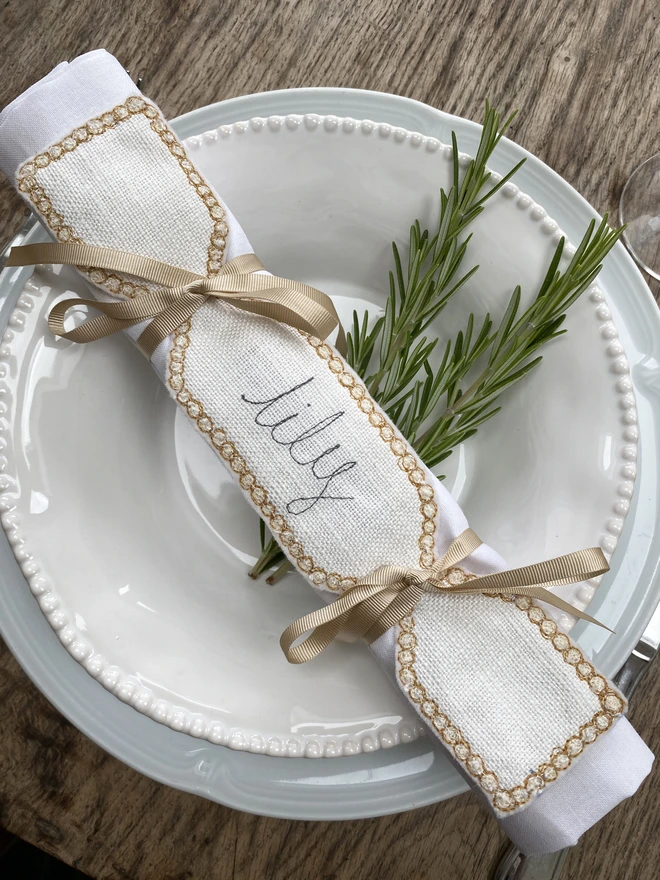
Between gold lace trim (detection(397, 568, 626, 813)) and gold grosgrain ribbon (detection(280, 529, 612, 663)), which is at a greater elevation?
gold grosgrain ribbon (detection(280, 529, 612, 663))

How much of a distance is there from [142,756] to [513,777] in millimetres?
298

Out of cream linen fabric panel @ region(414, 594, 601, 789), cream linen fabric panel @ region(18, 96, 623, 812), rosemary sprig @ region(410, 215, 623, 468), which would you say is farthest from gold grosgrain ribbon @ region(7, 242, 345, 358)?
cream linen fabric panel @ region(414, 594, 601, 789)

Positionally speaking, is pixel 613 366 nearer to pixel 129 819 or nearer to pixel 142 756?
pixel 142 756

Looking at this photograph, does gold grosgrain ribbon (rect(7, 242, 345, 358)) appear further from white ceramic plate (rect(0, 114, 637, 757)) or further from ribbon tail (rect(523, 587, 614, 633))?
ribbon tail (rect(523, 587, 614, 633))

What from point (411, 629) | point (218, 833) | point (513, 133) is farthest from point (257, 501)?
point (513, 133)

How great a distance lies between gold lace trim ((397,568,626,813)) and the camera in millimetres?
445

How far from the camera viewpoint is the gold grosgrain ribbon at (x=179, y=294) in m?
0.51

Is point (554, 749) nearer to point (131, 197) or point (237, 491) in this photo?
point (237, 491)

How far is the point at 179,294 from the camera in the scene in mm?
509

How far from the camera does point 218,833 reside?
67 centimetres

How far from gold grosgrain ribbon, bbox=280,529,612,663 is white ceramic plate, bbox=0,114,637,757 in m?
0.05

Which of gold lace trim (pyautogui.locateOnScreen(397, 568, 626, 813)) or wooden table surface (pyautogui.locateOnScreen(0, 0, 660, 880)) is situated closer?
gold lace trim (pyautogui.locateOnScreen(397, 568, 626, 813))

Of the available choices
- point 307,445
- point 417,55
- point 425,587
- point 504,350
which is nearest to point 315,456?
point 307,445

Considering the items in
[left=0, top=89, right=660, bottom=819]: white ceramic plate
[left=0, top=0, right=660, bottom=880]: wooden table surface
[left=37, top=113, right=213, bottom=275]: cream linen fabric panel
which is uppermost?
[left=0, top=0, right=660, bottom=880]: wooden table surface
